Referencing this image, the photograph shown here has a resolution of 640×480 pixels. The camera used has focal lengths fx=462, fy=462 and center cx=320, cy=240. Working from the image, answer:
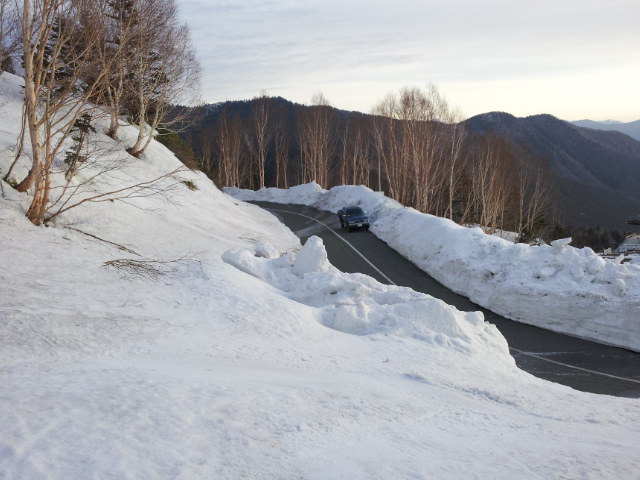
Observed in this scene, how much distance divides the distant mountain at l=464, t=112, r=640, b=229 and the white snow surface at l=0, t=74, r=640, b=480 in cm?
11809

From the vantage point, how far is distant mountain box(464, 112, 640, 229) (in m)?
128

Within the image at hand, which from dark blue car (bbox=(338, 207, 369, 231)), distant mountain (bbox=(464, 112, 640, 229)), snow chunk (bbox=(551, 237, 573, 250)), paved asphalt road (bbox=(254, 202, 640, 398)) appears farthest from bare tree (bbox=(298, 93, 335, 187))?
distant mountain (bbox=(464, 112, 640, 229))

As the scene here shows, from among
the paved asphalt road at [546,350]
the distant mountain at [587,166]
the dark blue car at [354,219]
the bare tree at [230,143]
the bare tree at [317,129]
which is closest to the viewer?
the paved asphalt road at [546,350]

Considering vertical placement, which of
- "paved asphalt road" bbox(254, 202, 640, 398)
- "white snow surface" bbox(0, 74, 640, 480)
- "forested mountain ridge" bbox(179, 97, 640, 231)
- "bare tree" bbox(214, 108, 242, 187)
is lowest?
"paved asphalt road" bbox(254, 202, 640, 398)

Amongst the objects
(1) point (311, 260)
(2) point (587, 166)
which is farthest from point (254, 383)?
(2) point (587, 166)

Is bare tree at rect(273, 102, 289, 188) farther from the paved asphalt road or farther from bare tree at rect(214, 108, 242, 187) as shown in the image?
the paved asphalt road

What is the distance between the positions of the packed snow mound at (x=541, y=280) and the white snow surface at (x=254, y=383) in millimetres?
4937

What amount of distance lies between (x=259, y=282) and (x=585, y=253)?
1056 centimetres

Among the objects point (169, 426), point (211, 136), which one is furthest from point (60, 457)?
point (211, 136)

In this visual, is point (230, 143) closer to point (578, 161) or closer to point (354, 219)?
point (354, 219)

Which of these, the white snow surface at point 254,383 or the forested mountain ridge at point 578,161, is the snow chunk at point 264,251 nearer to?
the white snow surface at point 254,383

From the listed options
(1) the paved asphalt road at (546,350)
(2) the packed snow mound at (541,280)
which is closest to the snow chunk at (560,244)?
(2) the packed snow mound at (541,280)

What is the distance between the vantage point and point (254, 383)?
5730mm

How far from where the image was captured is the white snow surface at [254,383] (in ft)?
13.2
